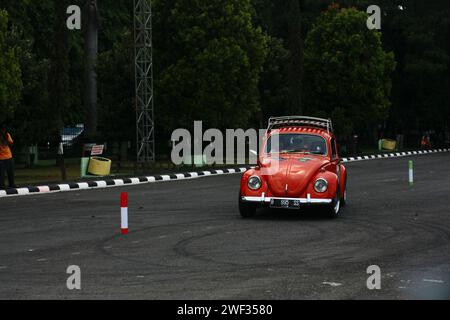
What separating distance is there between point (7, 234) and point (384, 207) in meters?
8.04

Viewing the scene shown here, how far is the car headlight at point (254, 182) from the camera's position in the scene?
14688 millimetres

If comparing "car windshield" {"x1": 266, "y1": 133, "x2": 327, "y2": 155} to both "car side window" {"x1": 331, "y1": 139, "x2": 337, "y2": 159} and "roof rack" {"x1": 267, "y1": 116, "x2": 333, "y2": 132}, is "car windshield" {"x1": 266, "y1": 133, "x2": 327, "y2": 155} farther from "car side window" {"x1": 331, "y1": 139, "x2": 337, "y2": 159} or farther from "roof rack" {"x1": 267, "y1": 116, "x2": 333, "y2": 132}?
"roof rack" {"x1": 267, "y1": 116, "x2": 333, "y2": 132}

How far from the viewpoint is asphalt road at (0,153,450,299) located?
27.4 feet

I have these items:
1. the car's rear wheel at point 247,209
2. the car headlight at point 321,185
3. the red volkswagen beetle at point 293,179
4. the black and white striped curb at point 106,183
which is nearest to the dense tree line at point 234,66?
the black and white striped curb at point 106,183

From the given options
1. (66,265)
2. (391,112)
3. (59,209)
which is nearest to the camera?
(66,265)

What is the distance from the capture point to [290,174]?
14.7 m

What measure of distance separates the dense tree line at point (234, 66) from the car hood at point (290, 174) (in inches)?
540

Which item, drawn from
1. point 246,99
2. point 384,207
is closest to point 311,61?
point 246,99

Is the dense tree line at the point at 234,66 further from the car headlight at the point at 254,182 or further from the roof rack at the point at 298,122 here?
the car headlight at the point at 254,182

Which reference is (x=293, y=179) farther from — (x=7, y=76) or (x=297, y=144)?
(x=7, y=76)

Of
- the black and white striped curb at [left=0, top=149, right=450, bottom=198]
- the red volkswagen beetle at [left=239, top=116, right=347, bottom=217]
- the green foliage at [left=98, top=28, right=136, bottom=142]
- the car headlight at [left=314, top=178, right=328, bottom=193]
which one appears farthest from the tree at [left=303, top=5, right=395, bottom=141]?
the car headlight at [left=314, top=178, right=328, bottom=193]

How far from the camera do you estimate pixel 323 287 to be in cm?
838

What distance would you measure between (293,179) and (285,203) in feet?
1.56
